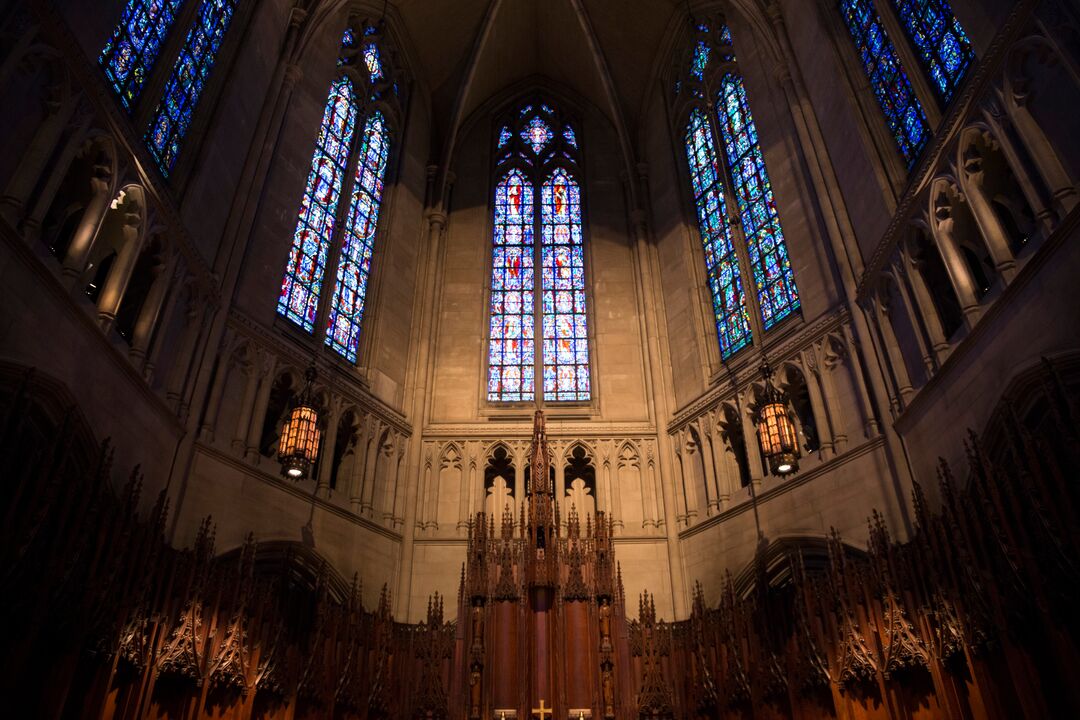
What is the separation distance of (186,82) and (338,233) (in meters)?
4.98


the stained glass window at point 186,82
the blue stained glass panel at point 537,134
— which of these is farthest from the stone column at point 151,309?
the blue stained glass panel at point 537,134

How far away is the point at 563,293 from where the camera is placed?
65.2ft

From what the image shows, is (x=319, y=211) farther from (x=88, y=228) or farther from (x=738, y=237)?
(x=738, y=237)

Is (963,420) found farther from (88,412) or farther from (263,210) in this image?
(263,210)

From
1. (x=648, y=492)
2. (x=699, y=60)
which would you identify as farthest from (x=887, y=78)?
(x=648, y=492)

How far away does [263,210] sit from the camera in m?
14.5

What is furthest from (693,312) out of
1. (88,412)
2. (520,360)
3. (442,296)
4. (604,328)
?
(88,412)

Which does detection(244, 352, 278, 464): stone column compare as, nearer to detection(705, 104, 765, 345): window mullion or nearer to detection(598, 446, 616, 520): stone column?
detection(598, 446, 616, 520): stone column

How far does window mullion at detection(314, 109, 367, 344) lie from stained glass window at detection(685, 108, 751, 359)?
8.42m

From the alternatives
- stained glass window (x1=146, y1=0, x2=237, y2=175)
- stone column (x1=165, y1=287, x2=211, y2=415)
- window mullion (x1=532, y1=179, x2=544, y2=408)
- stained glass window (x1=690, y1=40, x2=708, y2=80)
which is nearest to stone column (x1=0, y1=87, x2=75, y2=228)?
stained glass window (x1=146, y1=0, x2=237, y2=175)

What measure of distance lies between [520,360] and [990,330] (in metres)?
11.3

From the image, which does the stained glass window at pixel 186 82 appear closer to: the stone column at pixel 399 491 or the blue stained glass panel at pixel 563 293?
the stone column at pixel 399 491

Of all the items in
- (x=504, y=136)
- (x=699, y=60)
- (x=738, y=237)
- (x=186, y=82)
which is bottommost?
(x=186, y=82)

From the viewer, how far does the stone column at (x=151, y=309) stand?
10.6m
